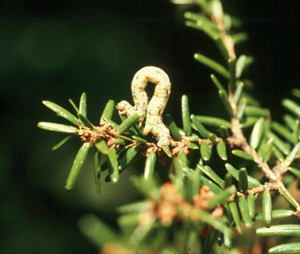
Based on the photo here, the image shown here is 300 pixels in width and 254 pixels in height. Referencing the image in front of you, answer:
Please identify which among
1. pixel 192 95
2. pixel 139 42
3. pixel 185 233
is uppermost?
pixel 139 42

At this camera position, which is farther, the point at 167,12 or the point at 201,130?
the point at 167,12

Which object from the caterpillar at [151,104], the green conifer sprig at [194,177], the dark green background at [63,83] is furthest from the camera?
the dark green background at [63,83]

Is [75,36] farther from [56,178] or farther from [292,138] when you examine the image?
[292,138]

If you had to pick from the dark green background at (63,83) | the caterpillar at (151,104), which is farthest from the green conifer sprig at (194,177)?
the dark green background at (63,83)

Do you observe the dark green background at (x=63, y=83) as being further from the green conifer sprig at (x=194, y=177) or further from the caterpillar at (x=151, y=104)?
the caterpillar at (x=151, y=104)

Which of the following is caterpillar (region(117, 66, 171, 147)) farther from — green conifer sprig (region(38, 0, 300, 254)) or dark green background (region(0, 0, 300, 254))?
dark green background (region(0, 0, 300, 254))

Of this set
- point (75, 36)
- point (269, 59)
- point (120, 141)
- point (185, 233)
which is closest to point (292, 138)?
point (120, 141)

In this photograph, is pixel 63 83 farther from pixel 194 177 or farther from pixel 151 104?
pixel 194 177
